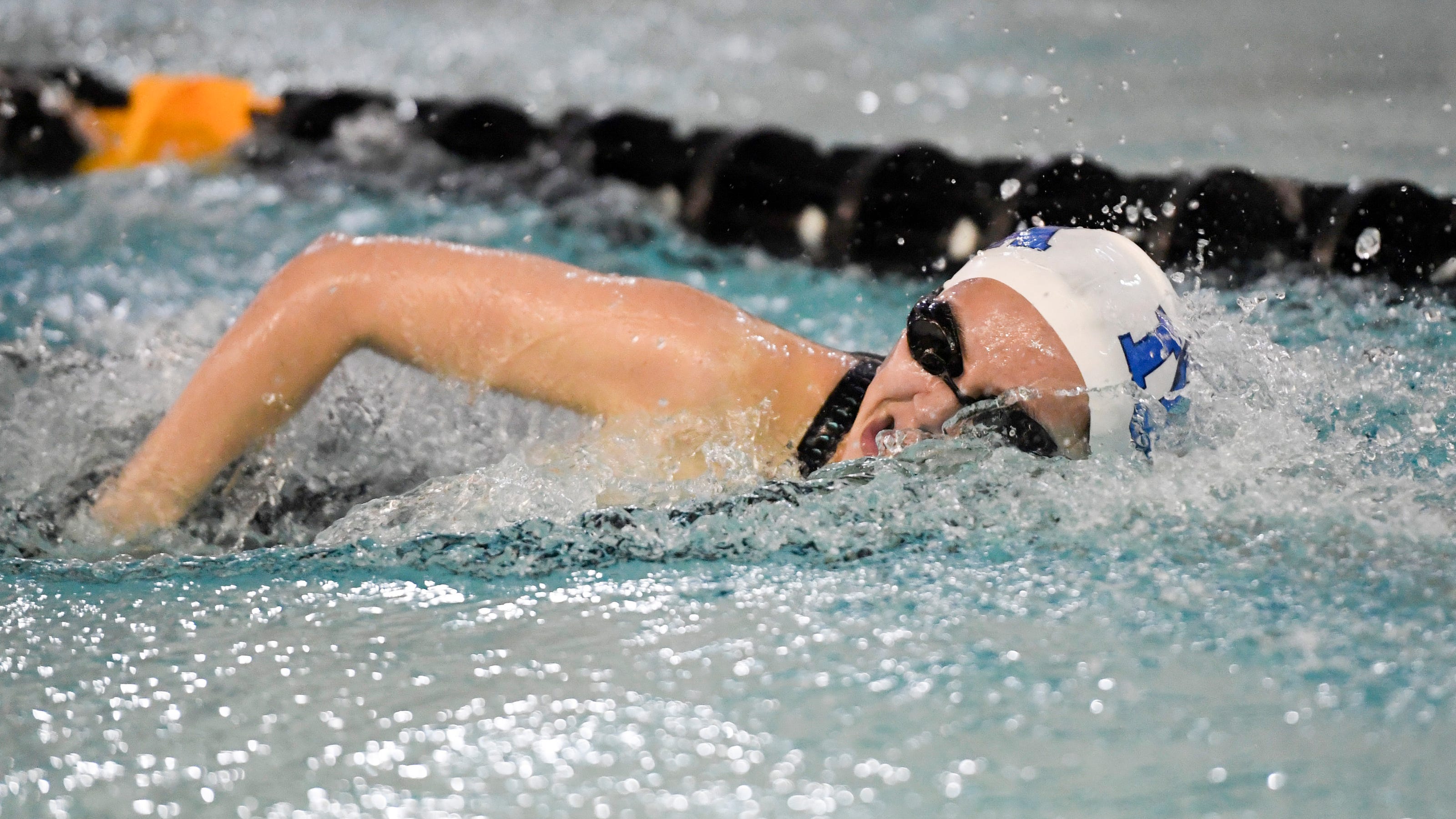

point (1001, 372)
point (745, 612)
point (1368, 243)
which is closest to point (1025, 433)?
point (1001, 372)

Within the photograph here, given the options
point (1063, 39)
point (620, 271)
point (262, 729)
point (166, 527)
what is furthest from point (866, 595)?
point (1063, 39)

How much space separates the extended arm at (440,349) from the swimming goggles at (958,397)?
270 millimetres

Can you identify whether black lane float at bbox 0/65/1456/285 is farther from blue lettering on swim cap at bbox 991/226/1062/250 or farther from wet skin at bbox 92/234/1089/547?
wet skin at bbox 92/234/1089/547

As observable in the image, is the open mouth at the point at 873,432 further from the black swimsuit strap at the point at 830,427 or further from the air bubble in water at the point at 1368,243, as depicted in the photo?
the air bubble in water at the point at 1368,243

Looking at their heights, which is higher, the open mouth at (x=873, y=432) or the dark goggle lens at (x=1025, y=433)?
the dark goggle lens at (x=1025, y=433)

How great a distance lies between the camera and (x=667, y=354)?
84.2 inches

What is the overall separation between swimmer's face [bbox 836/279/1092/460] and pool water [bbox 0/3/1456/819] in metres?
0.07

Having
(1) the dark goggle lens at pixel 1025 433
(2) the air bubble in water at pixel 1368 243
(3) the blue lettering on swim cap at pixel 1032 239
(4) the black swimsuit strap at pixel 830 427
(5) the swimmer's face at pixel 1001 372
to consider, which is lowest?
(4) the black swimsuit strap at pixel 830 427

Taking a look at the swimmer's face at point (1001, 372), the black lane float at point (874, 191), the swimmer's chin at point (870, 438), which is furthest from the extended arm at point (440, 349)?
the black lane float at point (874, 191)

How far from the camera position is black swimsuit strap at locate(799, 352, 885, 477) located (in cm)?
220

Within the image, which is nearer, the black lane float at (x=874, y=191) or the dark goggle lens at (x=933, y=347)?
the dark goggle lens at (x=933, y=347)

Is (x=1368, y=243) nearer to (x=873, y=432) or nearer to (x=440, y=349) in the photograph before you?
(x=873, y=432)

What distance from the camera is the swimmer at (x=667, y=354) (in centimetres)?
204

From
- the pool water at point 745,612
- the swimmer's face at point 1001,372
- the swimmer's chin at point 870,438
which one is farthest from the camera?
the swimmer's chin at point 870,438
